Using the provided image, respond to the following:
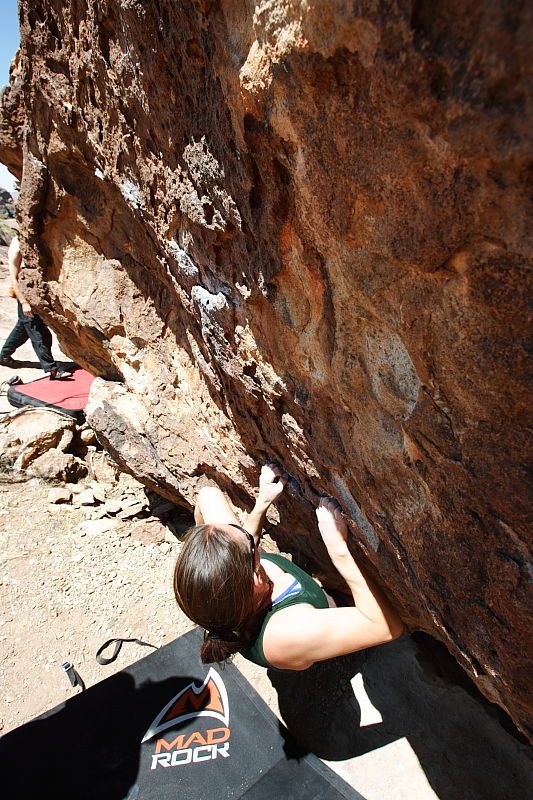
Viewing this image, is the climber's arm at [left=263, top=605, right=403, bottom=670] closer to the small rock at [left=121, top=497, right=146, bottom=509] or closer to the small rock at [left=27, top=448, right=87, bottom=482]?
the small rock at [left=121, top=497, right=146, bottom=509]

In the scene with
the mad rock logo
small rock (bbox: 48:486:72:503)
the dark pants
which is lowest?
the mad rock logo

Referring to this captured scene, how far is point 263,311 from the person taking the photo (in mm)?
1342

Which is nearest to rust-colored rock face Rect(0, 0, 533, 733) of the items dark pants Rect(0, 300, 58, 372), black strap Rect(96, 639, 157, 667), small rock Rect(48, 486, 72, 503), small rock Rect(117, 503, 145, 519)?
black strap Rect(96, 639, 157, 667)

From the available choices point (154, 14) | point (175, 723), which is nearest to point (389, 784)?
point (175, 723)

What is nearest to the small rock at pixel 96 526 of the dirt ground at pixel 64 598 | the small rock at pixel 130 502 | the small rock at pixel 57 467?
the dirt ground at pixel 64 598

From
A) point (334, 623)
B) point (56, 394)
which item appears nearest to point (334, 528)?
point (334, 623)

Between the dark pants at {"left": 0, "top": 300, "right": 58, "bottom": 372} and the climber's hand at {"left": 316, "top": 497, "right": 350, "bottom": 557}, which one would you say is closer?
the climber's hand at {"left": 316, "top": 497, "right": 350, "bottom": 557}

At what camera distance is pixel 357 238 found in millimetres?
875

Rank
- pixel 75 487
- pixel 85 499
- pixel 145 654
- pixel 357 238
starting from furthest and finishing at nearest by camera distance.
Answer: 1. pixel 75 487
2. pixel 85 499
3. pixel 145 654
4. pixel 357 238

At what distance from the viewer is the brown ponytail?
1.37 meters

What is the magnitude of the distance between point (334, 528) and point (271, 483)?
16.0 inches

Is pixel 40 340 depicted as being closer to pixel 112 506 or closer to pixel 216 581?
pixel 112 506

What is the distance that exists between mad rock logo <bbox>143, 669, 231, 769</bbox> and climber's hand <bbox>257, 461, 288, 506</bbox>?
0.99m

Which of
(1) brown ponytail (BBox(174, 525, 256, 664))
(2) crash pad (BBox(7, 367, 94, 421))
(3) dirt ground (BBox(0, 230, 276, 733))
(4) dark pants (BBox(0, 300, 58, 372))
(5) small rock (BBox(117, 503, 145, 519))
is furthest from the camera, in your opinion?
(4) dark pants (BBox(0, 300, 58, 372))
